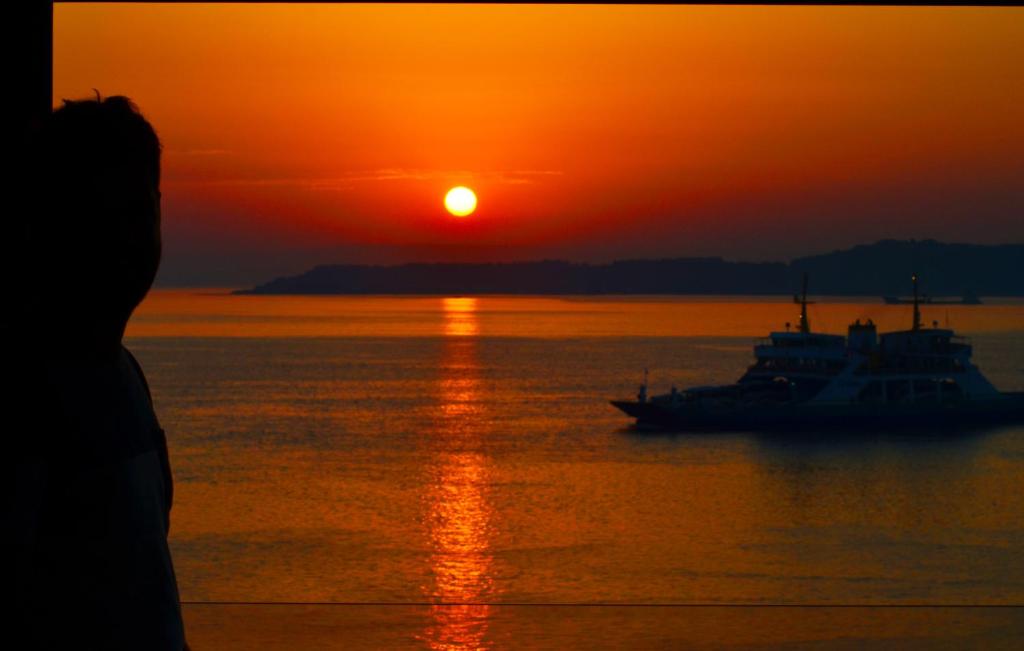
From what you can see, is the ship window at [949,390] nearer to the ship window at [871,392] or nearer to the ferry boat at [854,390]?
the ferry boat at [854,390]

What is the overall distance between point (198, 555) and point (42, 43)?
15.8 metres

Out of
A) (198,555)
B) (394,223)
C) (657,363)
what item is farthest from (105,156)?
(394,223)

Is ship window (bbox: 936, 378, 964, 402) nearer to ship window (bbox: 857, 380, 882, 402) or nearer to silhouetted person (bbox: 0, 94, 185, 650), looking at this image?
ship window (bbox: 857, 380, 882, 402)

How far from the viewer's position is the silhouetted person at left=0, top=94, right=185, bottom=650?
2.35ft

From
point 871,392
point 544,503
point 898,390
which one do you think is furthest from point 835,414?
point 544,503

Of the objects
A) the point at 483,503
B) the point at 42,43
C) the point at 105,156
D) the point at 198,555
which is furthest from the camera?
the point at 483,503

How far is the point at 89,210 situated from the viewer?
735mm

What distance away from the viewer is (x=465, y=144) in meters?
59.1

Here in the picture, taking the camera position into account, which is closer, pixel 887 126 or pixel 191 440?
pixel 191 440

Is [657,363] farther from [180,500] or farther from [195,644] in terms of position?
[195,644]

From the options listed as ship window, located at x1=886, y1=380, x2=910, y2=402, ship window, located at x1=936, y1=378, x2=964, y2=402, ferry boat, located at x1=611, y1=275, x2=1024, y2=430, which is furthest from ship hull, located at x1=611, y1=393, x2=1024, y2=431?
ship window, located at x1=886, y1=380, x2=910, y2=402

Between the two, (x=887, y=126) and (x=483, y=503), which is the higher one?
(x=887, y=126)

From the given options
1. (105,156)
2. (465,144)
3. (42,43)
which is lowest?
(105,156)

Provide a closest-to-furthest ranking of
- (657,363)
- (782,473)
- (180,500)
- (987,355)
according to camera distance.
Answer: (180,500) < (782,473) < (657,363) < (987,355)
